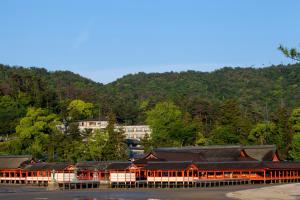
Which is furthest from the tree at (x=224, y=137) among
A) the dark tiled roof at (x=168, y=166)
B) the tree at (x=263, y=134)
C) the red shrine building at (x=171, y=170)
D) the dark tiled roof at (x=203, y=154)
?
the dark tiled roof at (x=168, y=166)

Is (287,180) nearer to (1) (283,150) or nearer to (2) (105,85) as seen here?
(1) (283,150)

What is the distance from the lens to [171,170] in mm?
63156

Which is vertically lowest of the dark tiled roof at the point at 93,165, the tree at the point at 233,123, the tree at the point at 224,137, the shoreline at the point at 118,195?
the shoreline at the point at 118,195

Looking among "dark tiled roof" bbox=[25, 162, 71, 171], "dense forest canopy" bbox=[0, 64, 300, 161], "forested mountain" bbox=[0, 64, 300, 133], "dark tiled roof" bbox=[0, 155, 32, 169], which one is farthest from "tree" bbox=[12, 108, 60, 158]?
"forested mountain" bbox=[0, 64, 300, 133]

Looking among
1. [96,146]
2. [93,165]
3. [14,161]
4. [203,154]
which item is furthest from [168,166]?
[14,161]

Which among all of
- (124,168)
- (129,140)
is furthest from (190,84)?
(124,168)

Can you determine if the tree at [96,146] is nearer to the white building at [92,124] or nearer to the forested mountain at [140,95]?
the forested mountain at [140,95]

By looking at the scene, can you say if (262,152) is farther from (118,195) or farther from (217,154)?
(118,195)

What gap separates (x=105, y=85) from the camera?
194 m

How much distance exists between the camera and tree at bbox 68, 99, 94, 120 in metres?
121

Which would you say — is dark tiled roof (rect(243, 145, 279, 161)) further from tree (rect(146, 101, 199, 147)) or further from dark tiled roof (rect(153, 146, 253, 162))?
tree (rect(146, 101, 199, 147))

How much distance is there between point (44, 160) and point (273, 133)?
32.8 m

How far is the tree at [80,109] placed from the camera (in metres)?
121

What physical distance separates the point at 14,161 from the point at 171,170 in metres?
23.0
